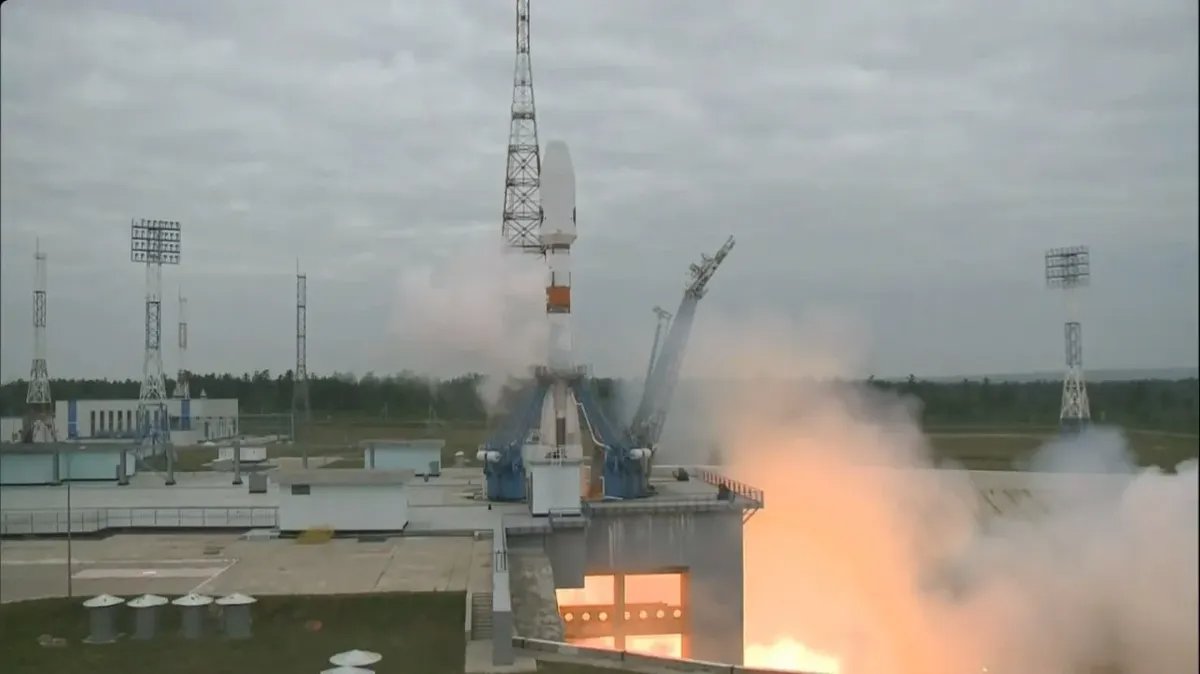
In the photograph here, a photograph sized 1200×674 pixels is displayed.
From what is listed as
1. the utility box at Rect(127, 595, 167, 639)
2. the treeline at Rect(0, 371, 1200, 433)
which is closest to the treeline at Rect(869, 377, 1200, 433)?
the treeline at Rect(0, 371, 1200, 433)

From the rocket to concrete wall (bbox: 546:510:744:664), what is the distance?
4734 millimetres

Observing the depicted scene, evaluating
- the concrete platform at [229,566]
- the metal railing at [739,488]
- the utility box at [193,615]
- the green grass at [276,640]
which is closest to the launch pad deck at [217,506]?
the metal railing at [739,488]

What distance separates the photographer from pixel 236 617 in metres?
15.2

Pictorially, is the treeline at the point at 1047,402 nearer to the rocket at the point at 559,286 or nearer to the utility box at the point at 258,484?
the rocket at the point at 559,286

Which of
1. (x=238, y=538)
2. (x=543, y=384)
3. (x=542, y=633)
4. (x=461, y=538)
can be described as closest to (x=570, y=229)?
(x=543, y=384)

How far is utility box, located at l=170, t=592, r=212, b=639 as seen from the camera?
15086 mm

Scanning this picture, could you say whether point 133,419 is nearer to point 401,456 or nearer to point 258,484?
point 401,456

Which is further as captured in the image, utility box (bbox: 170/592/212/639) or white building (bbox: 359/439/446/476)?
white building (bbox: 359/439/446/476)

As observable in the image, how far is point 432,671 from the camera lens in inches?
525

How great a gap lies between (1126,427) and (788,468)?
26.6 metres

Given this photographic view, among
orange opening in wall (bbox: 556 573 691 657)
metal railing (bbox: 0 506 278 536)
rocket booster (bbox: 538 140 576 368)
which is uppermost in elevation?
rocket booster (bbox: 538 140 576 368)

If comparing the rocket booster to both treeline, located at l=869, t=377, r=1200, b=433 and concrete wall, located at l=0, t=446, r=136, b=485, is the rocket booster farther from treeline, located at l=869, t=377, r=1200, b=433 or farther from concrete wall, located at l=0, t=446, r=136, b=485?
concrete wall, located at l=0, t=446, r=136, b=485

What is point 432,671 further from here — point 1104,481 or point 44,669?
point 1104,481

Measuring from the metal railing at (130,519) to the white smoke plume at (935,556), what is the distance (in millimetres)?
14446
